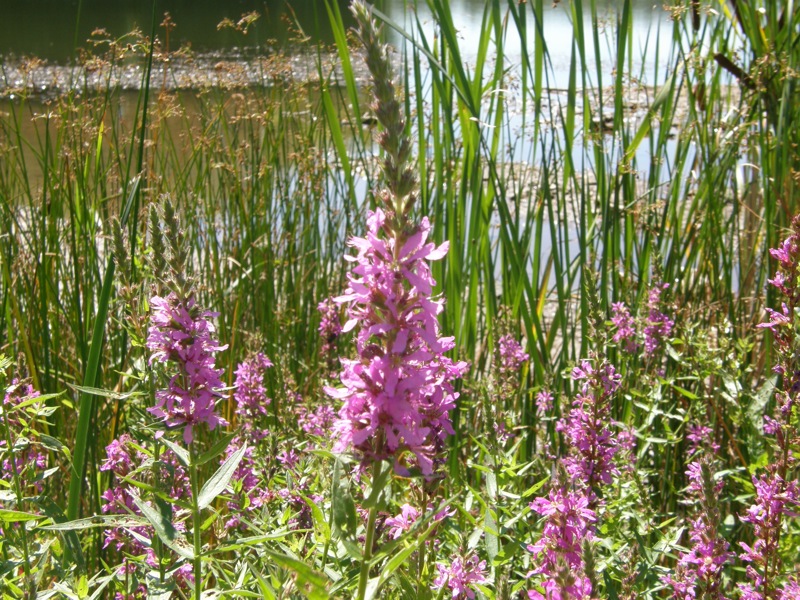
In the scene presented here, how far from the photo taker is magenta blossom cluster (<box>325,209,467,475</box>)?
3.85 feet

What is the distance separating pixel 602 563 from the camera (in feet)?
6.30

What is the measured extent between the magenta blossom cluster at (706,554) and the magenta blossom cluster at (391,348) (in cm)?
79

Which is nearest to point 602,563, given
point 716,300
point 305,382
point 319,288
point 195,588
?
point 195,588

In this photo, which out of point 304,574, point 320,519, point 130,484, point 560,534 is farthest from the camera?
point 130,484

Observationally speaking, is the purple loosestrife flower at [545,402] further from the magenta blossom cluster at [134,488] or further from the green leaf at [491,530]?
the magenta blossom cluster at [134,488]

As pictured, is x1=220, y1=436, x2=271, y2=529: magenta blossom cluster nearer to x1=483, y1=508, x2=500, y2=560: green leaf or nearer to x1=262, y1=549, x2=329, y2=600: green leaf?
x1=483, y1=508, x2=500, y2=560: green leaf

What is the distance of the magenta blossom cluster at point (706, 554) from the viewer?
67.9 inches

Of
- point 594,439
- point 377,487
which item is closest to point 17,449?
point 377,487

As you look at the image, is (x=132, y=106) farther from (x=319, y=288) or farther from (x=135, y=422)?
(x=135, y=422)

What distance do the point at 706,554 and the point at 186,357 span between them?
122 centimetres

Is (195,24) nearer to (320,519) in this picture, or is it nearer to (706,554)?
(706,554)

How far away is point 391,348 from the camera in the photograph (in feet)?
3.90

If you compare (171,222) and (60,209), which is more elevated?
(171,222)

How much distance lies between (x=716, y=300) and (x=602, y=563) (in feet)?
6.34
